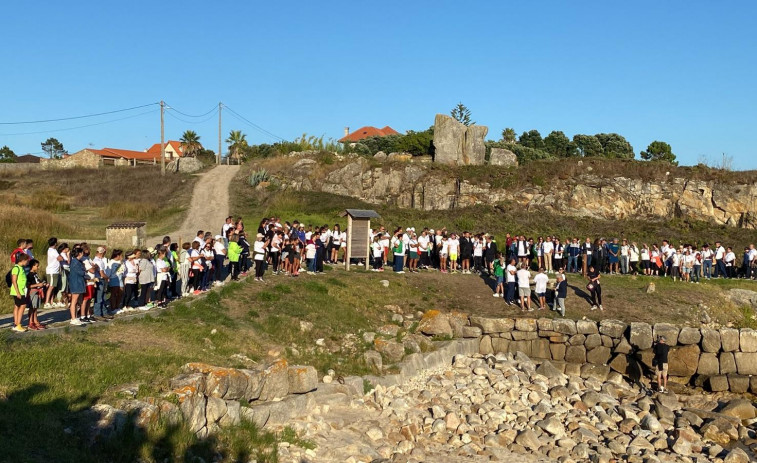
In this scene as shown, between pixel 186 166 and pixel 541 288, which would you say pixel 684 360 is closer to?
pixel 541 288

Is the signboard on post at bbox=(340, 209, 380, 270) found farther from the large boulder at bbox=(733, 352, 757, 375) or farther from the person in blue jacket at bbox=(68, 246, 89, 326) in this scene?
the large boulder at bbox=(733, 352, 757, 375)

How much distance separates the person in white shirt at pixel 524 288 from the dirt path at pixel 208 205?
1297 cm

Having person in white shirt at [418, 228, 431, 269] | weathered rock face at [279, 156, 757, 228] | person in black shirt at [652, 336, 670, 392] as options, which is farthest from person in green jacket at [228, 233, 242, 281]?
weathered rock face at [279, 156, 757, 228]

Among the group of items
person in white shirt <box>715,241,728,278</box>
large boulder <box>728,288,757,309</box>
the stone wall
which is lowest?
large boulder <box>728,288,757,309</box>

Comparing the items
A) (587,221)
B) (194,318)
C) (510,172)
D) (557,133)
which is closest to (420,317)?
(194,318)

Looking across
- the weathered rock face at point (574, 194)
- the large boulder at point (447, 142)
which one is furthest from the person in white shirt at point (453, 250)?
the large boulder at point (447, 142)

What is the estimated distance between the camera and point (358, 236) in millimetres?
21438

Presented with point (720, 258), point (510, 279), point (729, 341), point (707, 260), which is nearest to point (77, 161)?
point (510, 279)

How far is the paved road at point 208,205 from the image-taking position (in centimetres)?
3012

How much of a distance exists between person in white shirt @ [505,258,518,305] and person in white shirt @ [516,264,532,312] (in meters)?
0.24

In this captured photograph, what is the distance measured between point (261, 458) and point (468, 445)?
400 centimetres

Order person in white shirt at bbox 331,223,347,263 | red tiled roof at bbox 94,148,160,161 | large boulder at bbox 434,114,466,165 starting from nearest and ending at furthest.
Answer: person in white shirt at bbox 331,223,347,263, large boulder at bbox 434,114,466,165, red tiled roof at bbox 94,148,160,161

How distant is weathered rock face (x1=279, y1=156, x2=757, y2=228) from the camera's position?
35938mm

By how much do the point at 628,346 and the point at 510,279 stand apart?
12.8ft
